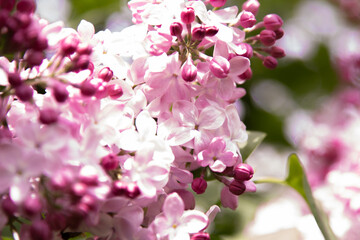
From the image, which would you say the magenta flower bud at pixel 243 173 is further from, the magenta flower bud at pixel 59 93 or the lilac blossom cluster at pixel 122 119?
the magenta flower bud at pixel 59 93

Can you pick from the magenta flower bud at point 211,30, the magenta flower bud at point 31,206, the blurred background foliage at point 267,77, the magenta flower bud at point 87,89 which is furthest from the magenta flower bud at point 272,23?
the blurred background foliage at point 267,77

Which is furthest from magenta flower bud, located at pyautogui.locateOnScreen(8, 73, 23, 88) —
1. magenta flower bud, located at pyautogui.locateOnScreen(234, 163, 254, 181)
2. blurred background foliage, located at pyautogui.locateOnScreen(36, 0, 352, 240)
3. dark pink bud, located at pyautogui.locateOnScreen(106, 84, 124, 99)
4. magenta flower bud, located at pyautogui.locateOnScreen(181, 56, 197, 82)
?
blurred background foliage, located at pyautogui.locateOnScreen(36, 0, 352, 240)

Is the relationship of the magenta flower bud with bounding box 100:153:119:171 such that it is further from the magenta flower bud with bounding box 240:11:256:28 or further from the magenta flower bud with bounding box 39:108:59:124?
the magenta flower bud with bounding box 240:11:256:28

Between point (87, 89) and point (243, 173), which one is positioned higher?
point (87, 89)

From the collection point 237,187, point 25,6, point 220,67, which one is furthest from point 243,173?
point 25,6

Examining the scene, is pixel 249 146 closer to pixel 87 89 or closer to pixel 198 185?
pixel 198 185

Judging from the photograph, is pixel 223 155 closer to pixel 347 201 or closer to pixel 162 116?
pixel 162 116
